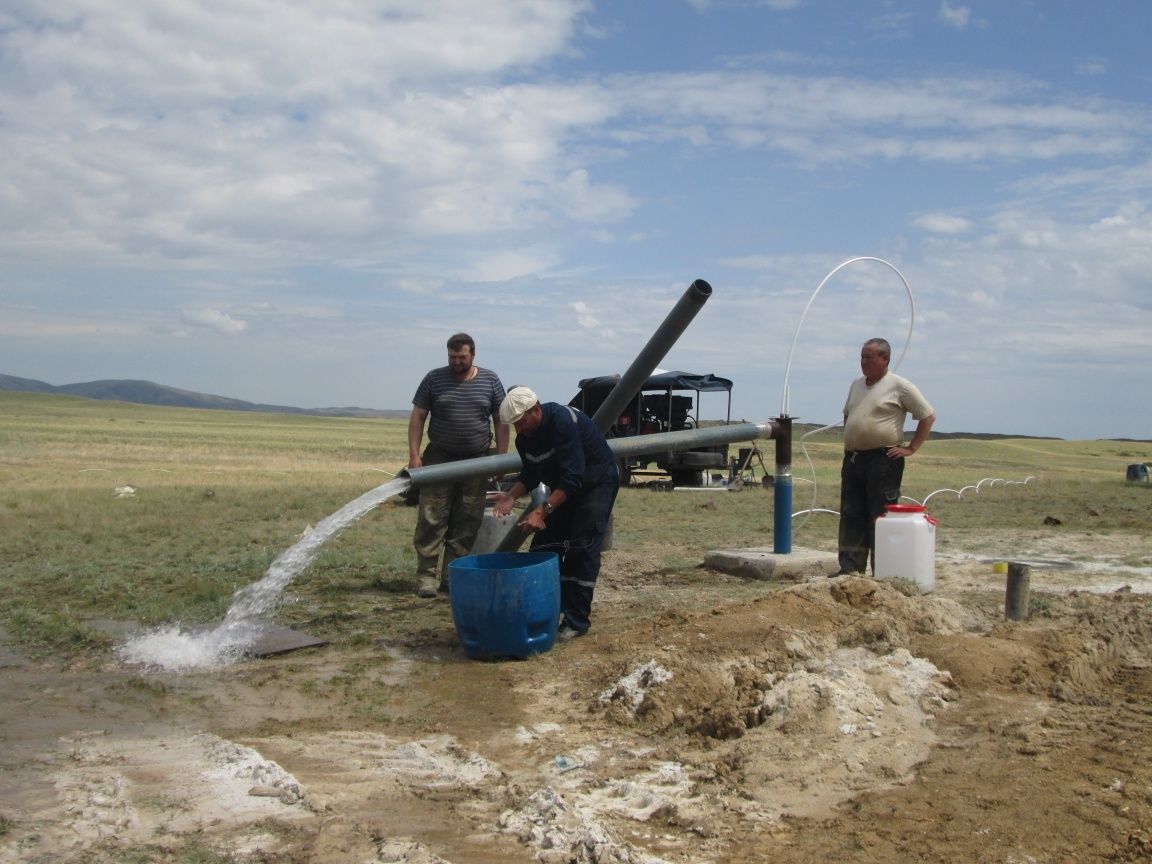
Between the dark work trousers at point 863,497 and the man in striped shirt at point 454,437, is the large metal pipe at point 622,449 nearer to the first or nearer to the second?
the man in striped shirt at point 454,437

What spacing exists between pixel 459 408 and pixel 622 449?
4.08ft

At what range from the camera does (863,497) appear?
308 inches

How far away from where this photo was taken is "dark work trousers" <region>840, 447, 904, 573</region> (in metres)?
7.54

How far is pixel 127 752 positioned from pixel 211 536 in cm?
740

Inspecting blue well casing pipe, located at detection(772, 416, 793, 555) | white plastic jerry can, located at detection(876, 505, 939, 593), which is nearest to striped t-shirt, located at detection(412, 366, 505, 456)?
blue well casing pipe, located at detection(772, 416, 793, 555)

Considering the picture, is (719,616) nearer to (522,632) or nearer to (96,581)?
(522,632)

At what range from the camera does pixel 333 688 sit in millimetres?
5566

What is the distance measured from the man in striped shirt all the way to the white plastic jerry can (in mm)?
2791

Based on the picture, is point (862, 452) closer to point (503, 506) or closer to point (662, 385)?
point (503, 506)

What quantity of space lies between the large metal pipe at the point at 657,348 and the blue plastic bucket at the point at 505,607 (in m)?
1.64

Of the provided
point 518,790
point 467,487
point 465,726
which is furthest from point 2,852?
point 467,487

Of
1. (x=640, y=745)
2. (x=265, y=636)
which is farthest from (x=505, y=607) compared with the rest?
(x=265, y=636)

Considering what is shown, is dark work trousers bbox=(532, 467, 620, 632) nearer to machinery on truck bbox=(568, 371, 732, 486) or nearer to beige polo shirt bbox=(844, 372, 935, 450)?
beige polo shirt bbox=(844, 372, 935, 450)

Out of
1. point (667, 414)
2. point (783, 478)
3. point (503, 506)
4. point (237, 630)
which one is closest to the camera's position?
point (503, 506)
